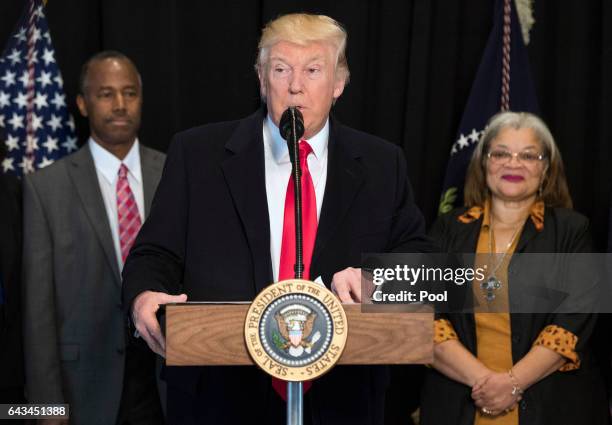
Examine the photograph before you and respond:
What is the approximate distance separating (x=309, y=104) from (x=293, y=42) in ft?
0.46

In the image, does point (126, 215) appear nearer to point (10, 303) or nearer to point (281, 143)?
point (10, 303)

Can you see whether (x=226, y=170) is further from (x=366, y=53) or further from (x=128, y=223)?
(x=366, y=53)

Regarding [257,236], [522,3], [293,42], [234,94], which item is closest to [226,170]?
[257,236]

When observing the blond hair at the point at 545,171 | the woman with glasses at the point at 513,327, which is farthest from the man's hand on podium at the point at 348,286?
the blond hair at the point at 545,171

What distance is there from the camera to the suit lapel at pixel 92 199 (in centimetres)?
336

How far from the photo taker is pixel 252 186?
2027mm

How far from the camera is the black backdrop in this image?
3.84m

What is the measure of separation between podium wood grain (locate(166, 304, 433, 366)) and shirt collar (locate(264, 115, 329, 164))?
70cm

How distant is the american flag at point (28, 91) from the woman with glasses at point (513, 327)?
163 centimetres

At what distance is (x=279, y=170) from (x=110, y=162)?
1.62m

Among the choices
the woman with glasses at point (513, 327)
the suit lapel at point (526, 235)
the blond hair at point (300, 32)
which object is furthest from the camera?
the suit lapel at point (526, 235)

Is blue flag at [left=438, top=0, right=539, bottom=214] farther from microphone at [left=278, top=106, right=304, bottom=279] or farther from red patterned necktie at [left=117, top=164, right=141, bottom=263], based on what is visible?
microphone at [left=278, top=106, right=304, bottom=279]

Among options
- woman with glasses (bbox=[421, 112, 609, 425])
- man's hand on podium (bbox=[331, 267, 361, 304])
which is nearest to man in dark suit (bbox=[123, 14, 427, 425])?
man's hand on podium (bbox=[331, 267, 361, 304])

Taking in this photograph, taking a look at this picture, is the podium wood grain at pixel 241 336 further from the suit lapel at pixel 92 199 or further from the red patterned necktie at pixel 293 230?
the suit lapel at pixel 92 199
